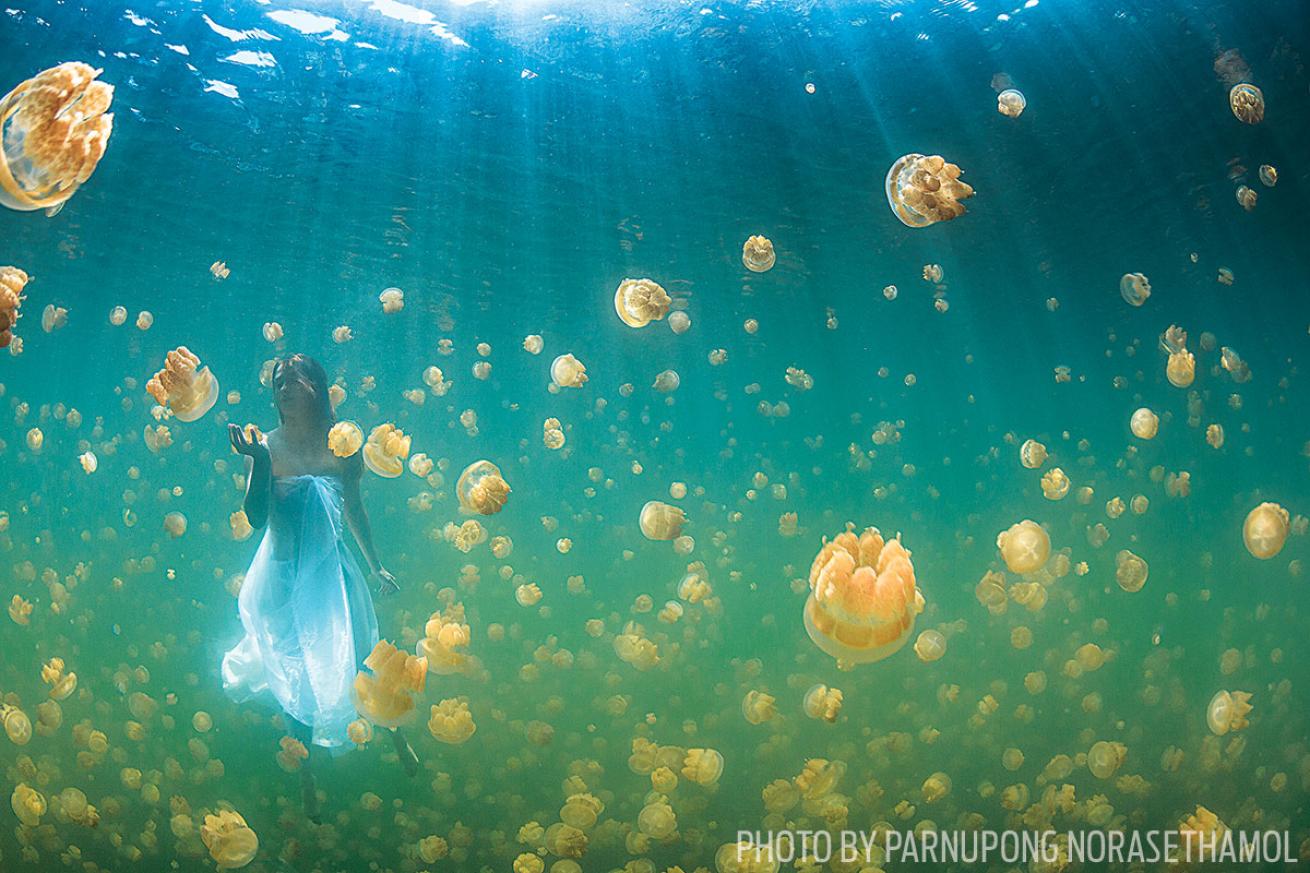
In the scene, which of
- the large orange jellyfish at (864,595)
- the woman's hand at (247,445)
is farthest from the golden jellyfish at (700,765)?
the woman's hand at (247,445)

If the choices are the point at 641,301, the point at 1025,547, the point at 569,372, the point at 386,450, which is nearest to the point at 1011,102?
the point at 641,301

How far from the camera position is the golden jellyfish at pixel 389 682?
4.57m

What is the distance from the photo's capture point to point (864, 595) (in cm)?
372

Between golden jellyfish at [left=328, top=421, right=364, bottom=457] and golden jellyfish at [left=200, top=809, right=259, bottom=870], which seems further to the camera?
golden jellyfish at [left=328, top=421, right=364, bottom=457]

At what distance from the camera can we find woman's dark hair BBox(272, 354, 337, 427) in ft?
15.9

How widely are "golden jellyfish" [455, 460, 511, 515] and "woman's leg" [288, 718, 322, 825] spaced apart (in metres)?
1.76

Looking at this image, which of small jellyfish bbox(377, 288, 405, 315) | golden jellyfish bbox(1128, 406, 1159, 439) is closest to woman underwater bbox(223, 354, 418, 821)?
golden jellyfish bbox(1128, 406, 1159, 439)

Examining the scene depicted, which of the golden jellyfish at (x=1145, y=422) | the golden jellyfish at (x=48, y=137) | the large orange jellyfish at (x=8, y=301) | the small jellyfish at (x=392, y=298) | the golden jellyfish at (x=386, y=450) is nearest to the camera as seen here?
the golden jellyfish at (x=48, y=137)

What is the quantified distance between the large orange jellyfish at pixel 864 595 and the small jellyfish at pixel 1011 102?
594cm

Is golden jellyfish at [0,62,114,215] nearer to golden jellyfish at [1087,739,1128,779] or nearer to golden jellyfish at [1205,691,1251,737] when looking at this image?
golden jellyfish at [1087,739,1128,779]

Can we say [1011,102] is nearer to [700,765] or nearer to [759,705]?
[759,705]

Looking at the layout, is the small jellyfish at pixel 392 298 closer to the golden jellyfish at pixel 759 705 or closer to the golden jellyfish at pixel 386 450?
the golden jellyfish at pixel 386 450

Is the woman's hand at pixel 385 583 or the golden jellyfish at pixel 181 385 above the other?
the golden jellyfish at pixel 181 385

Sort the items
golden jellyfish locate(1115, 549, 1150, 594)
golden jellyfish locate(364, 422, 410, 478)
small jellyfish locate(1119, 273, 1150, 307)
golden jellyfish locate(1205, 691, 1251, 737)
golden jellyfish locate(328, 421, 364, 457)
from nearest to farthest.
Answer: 1. golden jellyfish locate(328, 421, 364, 457)
2. golden jellyfish locate(1205, 691, 1251, 737)
3. golden jellyfish locate(364, 422, 410, 478)
4. golden jellyfish locate(1115, 549, 1150, 594)
5. small jellyfish locate(1119, 273, 1150, 307)
